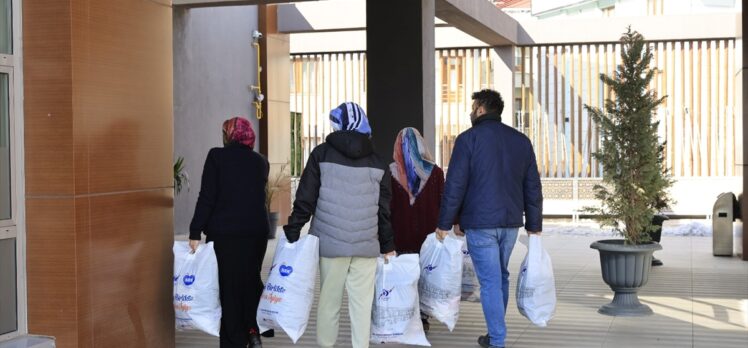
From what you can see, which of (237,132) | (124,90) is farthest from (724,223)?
(124,90)

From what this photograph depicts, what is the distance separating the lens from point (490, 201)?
607 cm

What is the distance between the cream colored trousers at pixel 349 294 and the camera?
18.0 feet

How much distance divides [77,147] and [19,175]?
316 millimetres

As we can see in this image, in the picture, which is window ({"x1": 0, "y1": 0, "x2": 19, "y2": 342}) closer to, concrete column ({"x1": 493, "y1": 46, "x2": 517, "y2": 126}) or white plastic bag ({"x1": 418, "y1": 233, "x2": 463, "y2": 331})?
white plastic bag ({"x1": 418, "y1": 233, "x2": 463, "y2": 331})

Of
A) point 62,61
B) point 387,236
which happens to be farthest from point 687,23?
point 62,61

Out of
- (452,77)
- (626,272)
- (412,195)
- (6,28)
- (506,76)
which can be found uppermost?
(452,77)

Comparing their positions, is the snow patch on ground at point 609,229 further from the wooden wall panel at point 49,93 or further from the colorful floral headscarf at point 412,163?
the wooden wall panel at point 49,93

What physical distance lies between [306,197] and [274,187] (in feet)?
30.9

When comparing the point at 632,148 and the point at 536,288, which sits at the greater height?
the point at 632,148

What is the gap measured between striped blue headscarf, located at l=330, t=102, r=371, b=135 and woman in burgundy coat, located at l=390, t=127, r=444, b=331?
105 centimetres

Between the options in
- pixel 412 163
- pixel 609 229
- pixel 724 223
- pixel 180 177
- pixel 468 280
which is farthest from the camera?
pixel 609 229

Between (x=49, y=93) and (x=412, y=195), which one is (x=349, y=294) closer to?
(x=412, y=195)

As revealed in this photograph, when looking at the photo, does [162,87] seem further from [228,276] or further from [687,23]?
[687,23]

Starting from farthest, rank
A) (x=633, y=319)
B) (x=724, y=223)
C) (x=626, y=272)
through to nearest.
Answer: (x=724, y=223)
(x=626, y=272)
(x=633, y=319)
